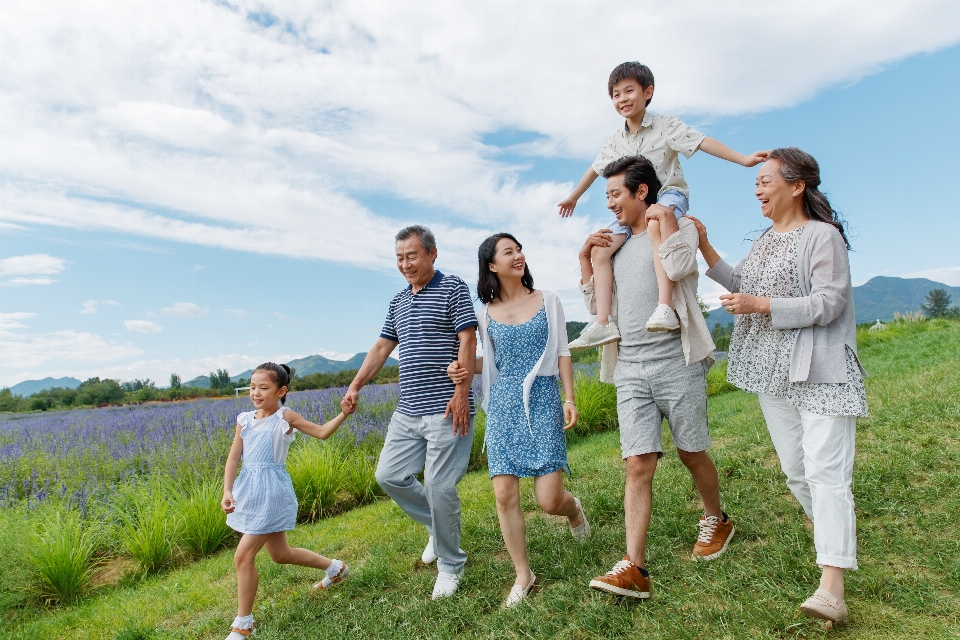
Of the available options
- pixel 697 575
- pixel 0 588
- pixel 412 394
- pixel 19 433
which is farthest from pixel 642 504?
pixel 19 433

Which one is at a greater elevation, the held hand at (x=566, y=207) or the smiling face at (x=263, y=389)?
the held hand at (x=566, y=207)

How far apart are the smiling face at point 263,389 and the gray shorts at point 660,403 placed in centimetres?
221

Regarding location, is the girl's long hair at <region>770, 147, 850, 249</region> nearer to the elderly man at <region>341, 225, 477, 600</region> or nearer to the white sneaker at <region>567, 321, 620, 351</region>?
the white sneaker at <region>567, 321, 620, 351</region>

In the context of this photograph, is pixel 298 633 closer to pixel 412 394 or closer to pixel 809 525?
pixel 412 394

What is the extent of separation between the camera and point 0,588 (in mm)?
5074

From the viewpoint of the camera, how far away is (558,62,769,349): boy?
136 inches

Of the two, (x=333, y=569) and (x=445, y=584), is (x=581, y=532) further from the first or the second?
(x=333, y=569)

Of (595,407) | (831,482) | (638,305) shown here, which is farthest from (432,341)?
(595,407)

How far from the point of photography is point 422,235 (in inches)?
Result: 167

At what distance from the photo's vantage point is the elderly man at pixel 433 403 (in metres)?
4.05

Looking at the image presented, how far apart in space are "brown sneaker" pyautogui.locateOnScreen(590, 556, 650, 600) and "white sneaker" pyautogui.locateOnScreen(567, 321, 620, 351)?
3.69 ft

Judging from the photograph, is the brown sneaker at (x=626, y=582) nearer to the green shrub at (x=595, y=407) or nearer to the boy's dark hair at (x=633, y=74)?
the boy's dark hair at (x=633, y=74)

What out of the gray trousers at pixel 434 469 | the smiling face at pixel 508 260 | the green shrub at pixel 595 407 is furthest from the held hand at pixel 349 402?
the green shrub at pixel 595 407

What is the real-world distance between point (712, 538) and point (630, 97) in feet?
9.03
